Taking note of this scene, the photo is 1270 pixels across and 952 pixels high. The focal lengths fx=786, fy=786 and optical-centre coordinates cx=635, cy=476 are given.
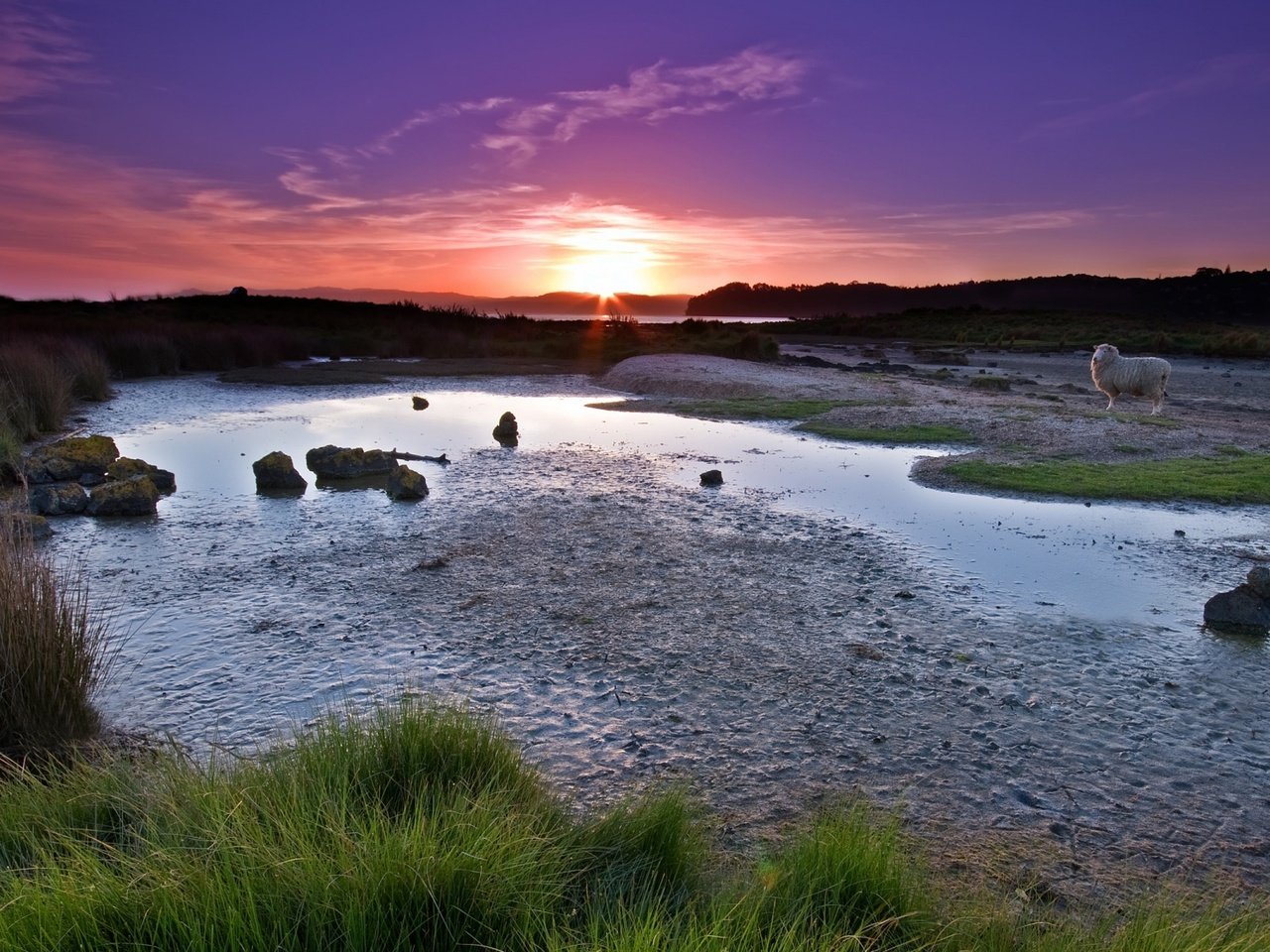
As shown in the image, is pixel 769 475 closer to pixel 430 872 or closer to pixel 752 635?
pixel 752 635

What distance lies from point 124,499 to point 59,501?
0.66 m

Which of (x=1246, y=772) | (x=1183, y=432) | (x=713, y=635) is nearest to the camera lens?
(x=1246, y=772)

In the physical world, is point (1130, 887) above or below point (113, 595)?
below

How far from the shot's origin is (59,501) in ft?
27.2

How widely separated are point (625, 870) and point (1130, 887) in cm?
195

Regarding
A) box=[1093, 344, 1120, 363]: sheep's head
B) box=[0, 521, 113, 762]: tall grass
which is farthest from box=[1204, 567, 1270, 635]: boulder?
box=[1093, 344, 1120, 363]: sheep's head

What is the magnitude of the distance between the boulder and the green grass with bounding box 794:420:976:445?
8.14 meters

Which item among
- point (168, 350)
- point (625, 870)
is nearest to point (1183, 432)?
point (625, 870)

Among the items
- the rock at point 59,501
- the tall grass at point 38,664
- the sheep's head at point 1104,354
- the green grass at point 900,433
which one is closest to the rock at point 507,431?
the green grass at point 900,433

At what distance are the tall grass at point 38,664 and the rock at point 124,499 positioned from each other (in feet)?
15.6

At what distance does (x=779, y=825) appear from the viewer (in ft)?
10.9

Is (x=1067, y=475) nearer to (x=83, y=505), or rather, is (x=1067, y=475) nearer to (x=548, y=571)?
(x=548, y=571)

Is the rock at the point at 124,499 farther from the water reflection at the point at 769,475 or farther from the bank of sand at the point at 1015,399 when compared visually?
the bank of sand at the point at 1015,399

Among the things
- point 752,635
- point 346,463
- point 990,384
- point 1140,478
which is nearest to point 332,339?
point 346,463
